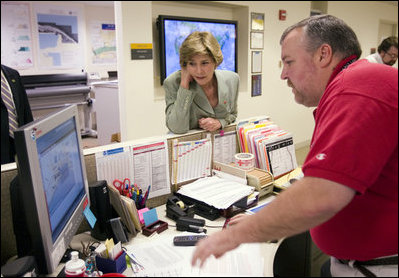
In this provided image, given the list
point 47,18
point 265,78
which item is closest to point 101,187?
point 265,78

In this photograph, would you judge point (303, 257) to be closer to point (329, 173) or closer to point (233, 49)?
point (329, 173)

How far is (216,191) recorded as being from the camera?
5.18ft

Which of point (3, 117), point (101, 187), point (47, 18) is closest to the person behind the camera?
point (101, 187)

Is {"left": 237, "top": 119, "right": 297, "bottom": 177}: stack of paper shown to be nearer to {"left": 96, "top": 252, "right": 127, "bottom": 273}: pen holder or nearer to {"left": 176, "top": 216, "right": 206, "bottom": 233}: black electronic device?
{"left": 176, "top": 216, "right": 206, "bottom": 233}: black electronic device

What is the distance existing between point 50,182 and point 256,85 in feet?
12.9

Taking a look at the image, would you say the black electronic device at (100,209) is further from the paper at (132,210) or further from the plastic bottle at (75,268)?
the plastic bottle at (75,268)

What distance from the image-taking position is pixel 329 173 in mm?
796

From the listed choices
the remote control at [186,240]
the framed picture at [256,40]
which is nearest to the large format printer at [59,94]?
the framed picture at [256,40]

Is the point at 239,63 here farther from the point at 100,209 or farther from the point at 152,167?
the point at 100,209

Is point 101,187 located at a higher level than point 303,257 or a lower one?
higher

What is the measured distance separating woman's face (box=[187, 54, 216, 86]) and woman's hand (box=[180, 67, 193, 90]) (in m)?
0.02

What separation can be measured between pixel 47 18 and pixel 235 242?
18.8 feet

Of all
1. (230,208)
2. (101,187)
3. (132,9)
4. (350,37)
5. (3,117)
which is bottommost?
(230,208)

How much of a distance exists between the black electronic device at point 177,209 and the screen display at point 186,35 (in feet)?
7.76
